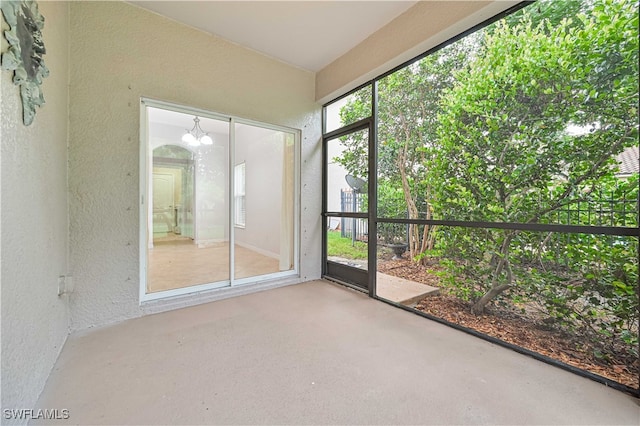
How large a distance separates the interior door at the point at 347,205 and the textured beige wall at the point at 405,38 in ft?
1.83

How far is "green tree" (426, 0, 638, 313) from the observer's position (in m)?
1.49

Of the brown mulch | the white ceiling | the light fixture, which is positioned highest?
the white ceiling

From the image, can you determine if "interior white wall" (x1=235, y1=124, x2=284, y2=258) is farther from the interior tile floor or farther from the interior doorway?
the interior doorway

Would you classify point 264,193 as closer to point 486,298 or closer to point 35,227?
point 35,227

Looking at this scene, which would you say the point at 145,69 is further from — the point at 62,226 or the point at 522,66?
the point at 522,66

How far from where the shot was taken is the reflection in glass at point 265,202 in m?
3.27

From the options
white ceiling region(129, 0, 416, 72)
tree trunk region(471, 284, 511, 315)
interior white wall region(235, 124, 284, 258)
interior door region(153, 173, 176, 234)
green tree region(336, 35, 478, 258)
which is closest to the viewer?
tree trunk region(471, 284, 511, 315)

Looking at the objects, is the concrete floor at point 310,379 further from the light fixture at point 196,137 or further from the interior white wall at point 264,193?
the light fixture at point 196,137

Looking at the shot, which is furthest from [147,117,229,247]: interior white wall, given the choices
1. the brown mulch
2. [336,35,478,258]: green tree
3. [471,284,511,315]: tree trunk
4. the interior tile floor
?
[471,284,511,315]: tree trunk

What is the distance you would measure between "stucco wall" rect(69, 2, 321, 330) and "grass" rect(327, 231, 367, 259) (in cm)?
213

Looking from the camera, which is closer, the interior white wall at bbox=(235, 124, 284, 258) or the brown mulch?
the brown mulch

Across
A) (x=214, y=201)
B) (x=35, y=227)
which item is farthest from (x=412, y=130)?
(x=35, y=227)

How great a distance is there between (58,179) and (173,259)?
1.59 metres

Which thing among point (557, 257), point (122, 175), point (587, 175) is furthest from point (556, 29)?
point (122, 175)
